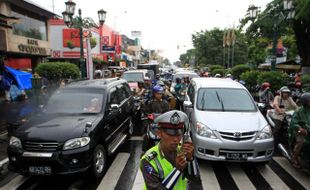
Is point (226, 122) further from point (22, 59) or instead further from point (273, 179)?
point (22, 59)

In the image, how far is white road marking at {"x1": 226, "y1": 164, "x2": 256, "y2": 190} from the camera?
17.5 ft

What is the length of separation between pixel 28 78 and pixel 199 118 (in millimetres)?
10023

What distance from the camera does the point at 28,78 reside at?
13.4 metres

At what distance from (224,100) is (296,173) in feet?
7.45

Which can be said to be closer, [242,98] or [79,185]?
[79,185]

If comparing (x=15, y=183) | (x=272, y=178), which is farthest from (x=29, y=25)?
(x=272, y=178)

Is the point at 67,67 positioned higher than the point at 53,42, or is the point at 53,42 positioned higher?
the point at 53,42

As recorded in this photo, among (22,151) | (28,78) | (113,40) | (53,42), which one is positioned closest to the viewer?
(22,151)

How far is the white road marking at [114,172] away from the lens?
5.39 m

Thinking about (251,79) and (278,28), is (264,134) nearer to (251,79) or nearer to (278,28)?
(251,79)

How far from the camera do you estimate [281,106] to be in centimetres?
770

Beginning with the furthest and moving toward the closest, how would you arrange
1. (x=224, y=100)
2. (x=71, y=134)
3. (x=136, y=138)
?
(x=136, y=138), (x=224, y=100), (x=71, y=134)

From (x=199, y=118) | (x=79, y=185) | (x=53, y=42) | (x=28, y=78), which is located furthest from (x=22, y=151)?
(x=53, y=42)

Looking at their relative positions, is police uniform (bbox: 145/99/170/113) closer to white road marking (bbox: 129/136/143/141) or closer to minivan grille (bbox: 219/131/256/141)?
minivan grille (bbox: 219/131/256/141)
